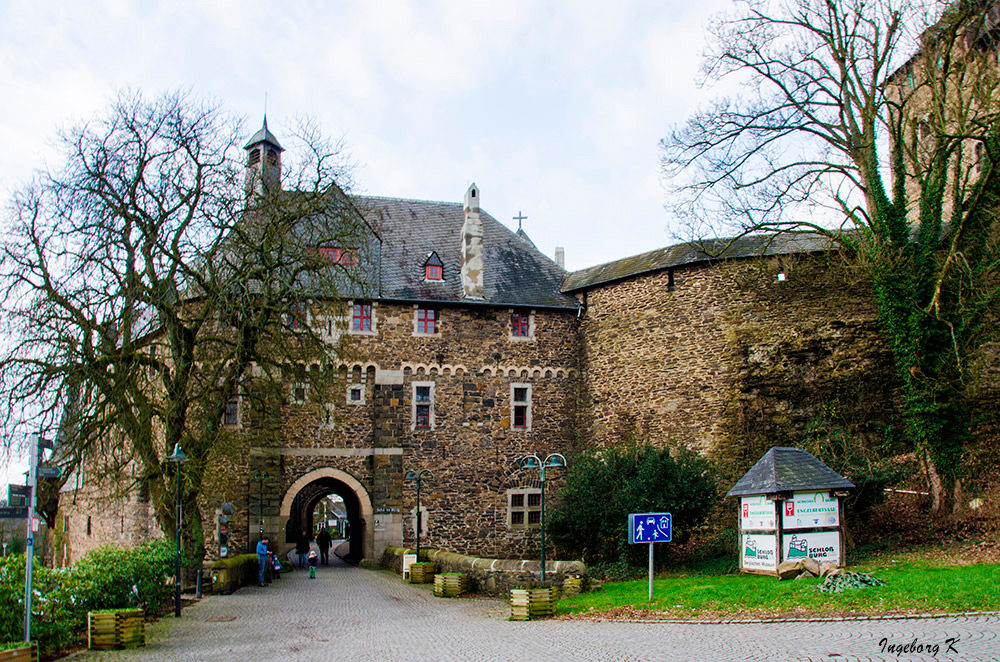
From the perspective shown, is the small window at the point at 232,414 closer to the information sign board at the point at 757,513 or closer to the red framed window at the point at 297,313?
the red framed window at the point at 297,313

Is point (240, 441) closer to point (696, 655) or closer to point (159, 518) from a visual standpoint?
point (159, 518)

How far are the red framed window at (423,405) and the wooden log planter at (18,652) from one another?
660 inches

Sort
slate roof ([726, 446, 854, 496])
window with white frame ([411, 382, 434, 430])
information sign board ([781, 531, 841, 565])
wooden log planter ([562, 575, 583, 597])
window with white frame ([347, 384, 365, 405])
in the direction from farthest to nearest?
window with white frame ([411, 382, 434, 430]) < window with white frame ([347, 384, 365, 405]) < wooden log planter ([562, 575, 583, 597]) < slate roof ([726, 446, 854, 496]) < information sign board ([781, 531, 841, 565])

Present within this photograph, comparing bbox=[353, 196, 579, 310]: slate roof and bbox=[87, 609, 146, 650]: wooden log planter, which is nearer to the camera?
bbox=[87, 609, 146, 650]: wooden log planter

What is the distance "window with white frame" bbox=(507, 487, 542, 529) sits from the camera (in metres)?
25.5

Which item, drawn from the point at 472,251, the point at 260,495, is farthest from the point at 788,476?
the point at 260,495

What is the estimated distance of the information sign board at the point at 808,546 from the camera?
14.9 meters

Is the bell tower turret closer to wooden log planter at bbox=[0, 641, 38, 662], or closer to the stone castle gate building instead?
the stone castle gate building

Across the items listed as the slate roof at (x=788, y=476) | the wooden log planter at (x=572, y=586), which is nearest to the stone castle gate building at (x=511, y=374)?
the slate roof at (x=788, y=476)

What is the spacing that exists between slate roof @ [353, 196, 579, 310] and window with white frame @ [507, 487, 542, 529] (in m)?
5.37

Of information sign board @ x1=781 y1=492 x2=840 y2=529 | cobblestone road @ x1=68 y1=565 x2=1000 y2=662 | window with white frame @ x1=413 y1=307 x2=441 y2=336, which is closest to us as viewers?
cobblestone road @ x1=68 y1=565 x2=1000 y2=662

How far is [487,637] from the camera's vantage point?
37.6 feet

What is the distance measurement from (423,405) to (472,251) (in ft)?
15.4

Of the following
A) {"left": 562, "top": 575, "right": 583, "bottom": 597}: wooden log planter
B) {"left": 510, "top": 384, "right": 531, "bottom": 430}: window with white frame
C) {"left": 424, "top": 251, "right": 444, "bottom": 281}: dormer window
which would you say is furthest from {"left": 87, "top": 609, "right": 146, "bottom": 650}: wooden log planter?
Result: {"left": 424, "top": 251, "right": 444, "bottom": 281}: dormer window
